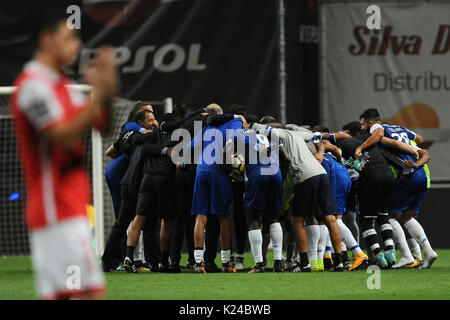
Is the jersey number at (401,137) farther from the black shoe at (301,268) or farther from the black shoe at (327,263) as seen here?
the black shoe at (301,268)

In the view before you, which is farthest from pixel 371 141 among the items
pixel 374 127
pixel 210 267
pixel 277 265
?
pixel 210 267

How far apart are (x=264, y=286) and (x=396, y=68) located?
8815 millimetres

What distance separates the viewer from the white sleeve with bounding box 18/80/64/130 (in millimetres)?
3549

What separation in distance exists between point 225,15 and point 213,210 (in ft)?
20.8

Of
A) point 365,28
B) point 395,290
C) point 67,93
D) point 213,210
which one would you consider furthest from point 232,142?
point 365,28

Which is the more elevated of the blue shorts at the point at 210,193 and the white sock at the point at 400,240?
the blue shorts at the point at 210,193

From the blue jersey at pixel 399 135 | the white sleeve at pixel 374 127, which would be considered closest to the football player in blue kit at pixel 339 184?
the white sleeve at pixel 374 127

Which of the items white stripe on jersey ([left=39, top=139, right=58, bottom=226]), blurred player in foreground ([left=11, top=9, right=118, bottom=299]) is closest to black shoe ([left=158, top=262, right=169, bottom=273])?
blurred player in foreground ([left=11, top=9, right=118, bottom=299])

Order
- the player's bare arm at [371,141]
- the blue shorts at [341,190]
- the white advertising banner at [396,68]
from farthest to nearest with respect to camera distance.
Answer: the white advertising banner at [396,68]
the blue shorts at [341,190]
the player's bare arm at [371,141]

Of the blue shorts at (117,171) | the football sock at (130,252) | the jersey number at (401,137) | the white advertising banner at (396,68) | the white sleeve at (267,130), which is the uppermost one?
the white advertising banner at (396,68)

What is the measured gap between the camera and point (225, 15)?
50.1 feet

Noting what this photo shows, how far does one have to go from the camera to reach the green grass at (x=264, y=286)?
725 centimetres

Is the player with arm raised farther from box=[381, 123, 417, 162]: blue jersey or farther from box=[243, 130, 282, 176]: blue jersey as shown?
box=[381, 123, 417, 162]: blue jersey
